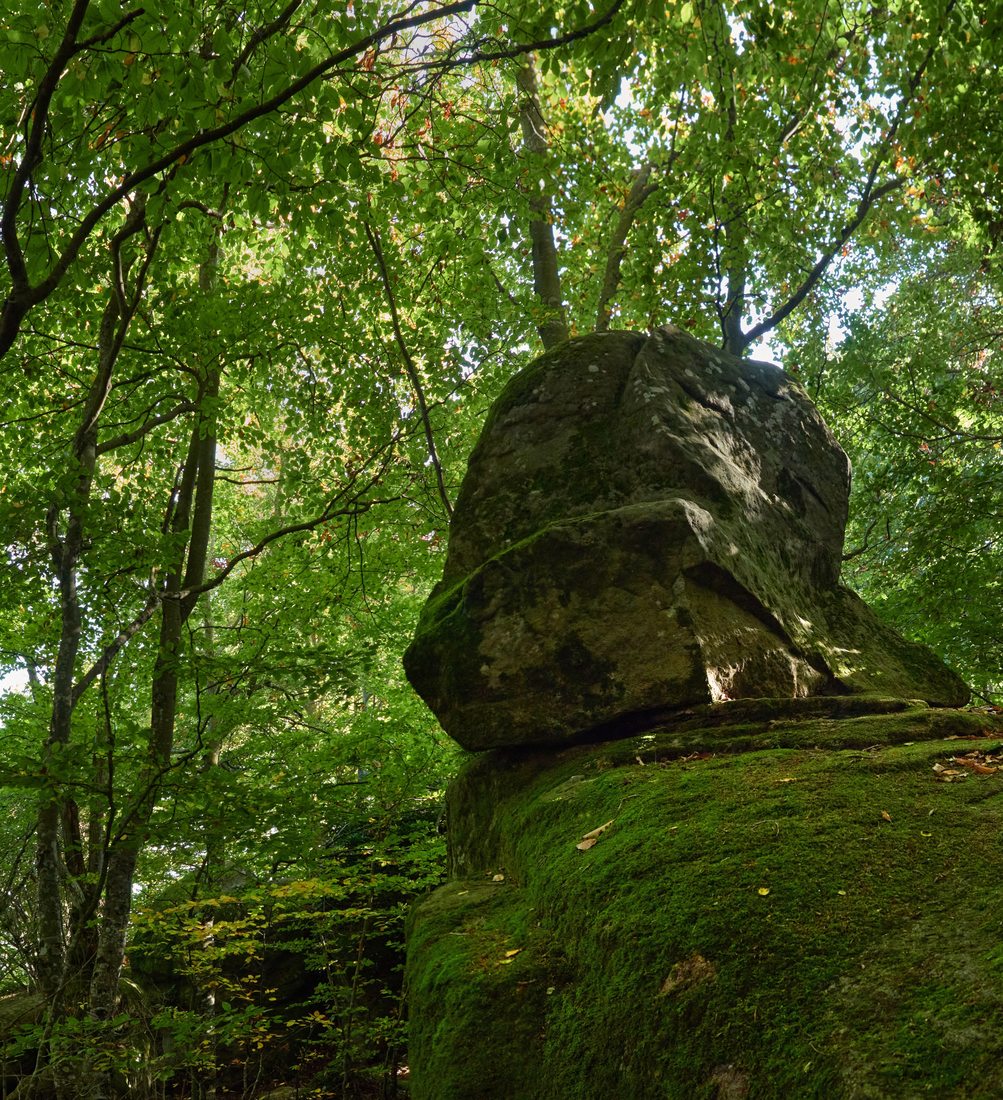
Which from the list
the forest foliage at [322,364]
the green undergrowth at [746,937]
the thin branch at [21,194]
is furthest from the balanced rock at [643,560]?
the thin branch at [21,194]

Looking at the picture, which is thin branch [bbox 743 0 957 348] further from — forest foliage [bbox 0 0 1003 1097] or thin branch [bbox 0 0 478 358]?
thin branch [bbox 0 0 478 358]

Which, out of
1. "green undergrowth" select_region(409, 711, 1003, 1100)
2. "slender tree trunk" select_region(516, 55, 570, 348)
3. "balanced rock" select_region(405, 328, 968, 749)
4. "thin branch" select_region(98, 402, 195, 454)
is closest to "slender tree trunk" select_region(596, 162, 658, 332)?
"slender tree trunk" select_region(516, 55, 570, 348)

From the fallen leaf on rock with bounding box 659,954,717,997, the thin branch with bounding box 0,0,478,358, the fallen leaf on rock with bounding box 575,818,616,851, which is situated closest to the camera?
the fallen leaf on rock with bounding box 659,954,717,997

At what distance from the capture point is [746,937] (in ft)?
7.00

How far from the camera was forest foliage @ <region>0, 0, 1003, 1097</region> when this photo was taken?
16.7 ft

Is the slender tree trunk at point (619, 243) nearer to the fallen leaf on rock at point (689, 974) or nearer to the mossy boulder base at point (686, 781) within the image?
the mossy boulder base at point (686, 781)

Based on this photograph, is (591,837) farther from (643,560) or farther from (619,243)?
(619,243)

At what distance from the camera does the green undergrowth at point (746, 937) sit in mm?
1721

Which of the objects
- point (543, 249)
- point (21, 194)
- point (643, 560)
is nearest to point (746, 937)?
point (643, 560)

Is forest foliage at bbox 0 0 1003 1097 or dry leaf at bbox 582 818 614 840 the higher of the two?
forest foliage at bbox 0 0 1003 1097

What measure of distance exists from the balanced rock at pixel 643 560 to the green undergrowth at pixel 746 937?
83cm

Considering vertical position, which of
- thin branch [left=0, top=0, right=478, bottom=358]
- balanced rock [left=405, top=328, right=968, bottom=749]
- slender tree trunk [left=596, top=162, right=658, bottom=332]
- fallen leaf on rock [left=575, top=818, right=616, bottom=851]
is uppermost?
slender tree trunk [left=596, top=162, right=658, bottom=332]

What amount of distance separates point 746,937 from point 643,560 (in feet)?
8.75

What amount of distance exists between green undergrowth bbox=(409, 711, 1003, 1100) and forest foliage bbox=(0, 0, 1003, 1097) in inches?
102
